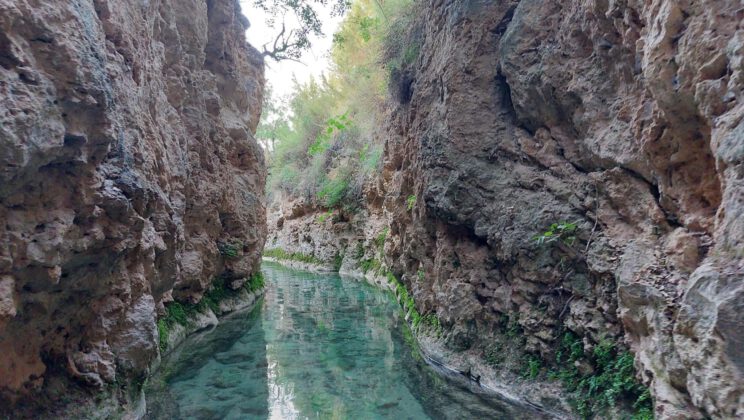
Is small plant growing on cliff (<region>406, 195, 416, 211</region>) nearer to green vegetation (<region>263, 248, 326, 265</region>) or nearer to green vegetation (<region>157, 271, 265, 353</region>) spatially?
green vegetation (<region>157, 271, 265, 353</region>)

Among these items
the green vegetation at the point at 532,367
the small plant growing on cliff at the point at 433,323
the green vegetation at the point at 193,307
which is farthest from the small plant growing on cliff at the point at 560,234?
the green vegetation at the point at 193,307

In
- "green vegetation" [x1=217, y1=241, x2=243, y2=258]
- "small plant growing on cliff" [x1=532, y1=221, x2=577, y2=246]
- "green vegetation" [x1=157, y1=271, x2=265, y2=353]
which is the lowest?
"green vegetation" [x1=157, y1=271, x2=265, y2=353]

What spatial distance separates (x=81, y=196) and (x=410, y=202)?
7412 millimetres

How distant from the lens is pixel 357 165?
77.2 ft

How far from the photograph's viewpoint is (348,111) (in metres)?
24.2

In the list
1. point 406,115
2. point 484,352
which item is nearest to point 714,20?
point 484,352

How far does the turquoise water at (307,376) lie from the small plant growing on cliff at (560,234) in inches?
86.2

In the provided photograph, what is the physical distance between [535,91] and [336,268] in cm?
1725

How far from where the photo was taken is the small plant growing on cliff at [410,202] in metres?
10.8

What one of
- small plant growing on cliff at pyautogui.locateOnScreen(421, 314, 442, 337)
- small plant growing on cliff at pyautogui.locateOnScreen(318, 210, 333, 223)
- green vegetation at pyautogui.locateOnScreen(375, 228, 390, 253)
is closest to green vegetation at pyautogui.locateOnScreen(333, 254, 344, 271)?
small plant growing on cliff at pyautogui.locateOnScreen(318, 210, 333, 223)

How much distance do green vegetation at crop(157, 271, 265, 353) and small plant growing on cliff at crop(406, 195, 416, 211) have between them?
521 centimetres

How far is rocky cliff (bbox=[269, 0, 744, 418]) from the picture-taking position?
3.64m

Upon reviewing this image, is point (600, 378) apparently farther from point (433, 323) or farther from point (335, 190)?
point (335, 190)

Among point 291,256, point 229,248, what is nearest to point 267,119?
point 291,256
